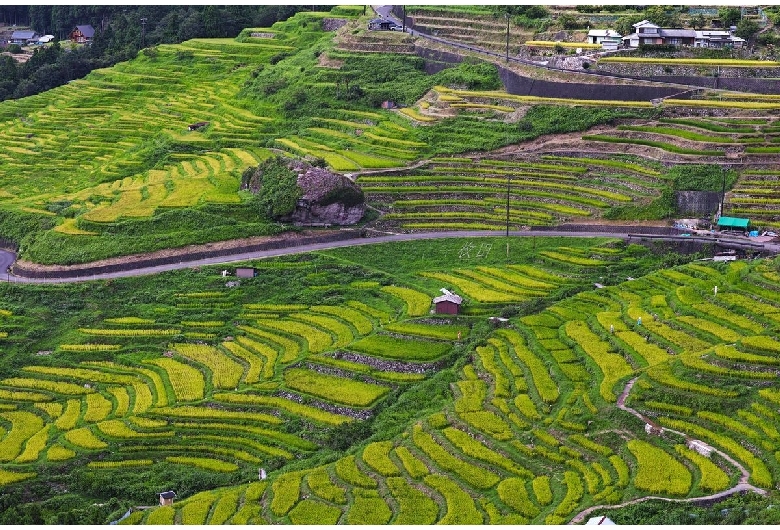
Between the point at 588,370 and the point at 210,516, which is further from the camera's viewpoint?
the point at 588,370

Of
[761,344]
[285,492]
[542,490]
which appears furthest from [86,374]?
[761,344]

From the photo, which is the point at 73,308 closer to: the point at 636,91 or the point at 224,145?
the point at 224,145

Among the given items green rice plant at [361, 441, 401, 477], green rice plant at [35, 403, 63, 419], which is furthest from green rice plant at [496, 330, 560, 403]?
green rice plant at [35, 403, 63, 419]

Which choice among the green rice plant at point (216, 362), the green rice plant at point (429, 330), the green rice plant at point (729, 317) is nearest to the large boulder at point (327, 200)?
the green rice plant at point (429, 330)

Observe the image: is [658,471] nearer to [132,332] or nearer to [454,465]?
[454,465]

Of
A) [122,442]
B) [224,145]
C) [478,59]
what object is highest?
[478,59]

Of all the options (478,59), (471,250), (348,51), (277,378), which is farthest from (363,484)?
(348,51)

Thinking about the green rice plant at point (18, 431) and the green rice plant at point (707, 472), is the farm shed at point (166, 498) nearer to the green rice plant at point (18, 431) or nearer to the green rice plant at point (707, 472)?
the green rice plant at point (18, 431)
